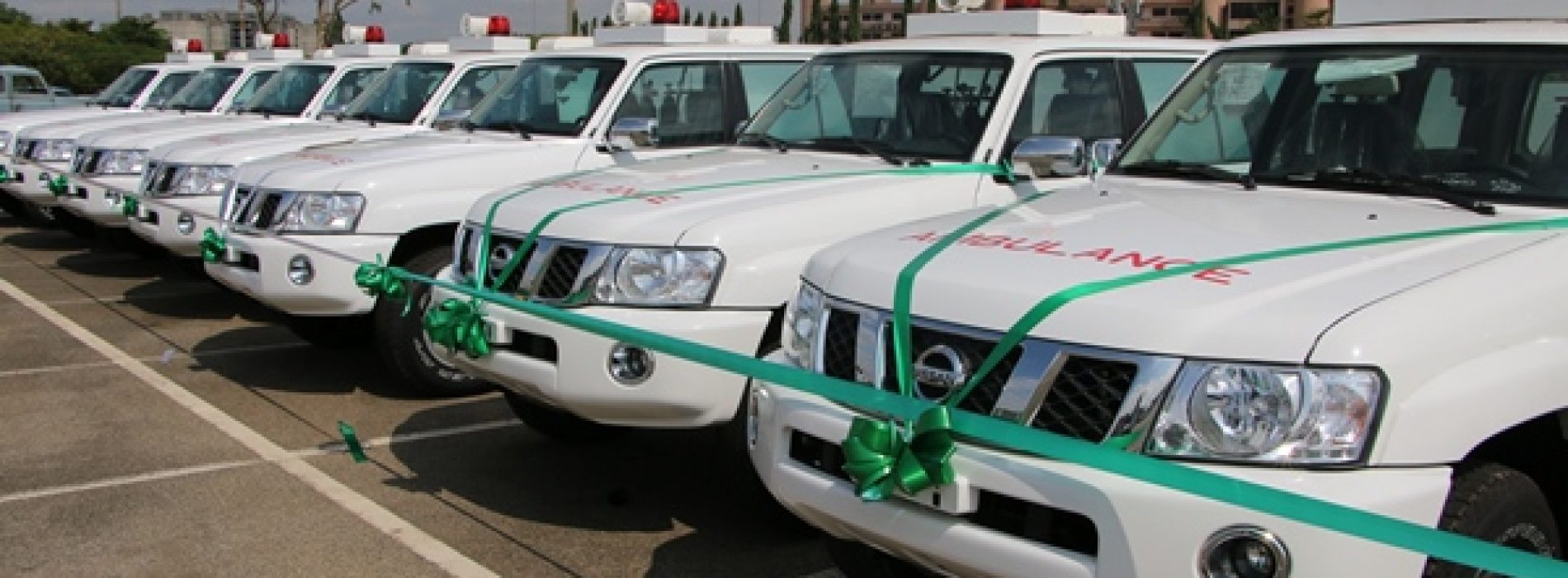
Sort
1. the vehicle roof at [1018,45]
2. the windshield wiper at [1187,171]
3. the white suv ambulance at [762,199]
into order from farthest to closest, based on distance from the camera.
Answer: the vehicle roof at [1018,45], the white suv ambulance at [762,199], the windshield wiper at [1187,171]

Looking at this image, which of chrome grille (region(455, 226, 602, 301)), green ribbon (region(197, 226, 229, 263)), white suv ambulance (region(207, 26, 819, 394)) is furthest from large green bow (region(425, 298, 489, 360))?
green ribbon (region(197, 226, 229, 263))

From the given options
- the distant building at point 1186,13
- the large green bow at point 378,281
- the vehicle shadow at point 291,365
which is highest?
the distant building at point 1186,13

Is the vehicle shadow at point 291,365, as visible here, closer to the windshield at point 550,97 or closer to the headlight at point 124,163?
the windshield at point 550,97

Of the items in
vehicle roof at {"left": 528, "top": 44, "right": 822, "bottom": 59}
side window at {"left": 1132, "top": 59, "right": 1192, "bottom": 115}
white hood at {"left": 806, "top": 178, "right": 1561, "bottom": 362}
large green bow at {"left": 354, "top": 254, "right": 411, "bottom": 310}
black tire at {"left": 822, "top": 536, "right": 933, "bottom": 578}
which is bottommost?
black tire at {"left": 822, "top": 536, "right": 933, "bottom": 578}

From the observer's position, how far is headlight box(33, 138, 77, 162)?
12578 mm

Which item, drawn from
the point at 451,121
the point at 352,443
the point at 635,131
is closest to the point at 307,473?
the point at 352,443

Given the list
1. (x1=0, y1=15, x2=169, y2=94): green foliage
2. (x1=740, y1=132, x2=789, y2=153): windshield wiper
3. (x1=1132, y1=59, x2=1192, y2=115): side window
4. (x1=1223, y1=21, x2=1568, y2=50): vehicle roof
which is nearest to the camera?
(x1=1223, y1=21, x2=1568, y2=50): vehicle roof

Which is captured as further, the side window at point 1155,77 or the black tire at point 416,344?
the black tire at point 416,344

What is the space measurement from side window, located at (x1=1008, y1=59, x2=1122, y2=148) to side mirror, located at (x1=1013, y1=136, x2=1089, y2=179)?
37.5 inches

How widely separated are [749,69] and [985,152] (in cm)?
271

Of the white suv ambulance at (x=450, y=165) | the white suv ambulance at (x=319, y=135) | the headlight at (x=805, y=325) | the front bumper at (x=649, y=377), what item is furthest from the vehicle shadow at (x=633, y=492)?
the white suv ambulance at (x=319, y=135)

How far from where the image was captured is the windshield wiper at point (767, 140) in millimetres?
6312

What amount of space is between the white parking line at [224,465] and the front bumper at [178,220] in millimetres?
2898

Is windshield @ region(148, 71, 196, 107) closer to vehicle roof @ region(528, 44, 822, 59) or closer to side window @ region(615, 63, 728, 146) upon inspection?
vehicle roof @ region(528, 44, 822, 59)
